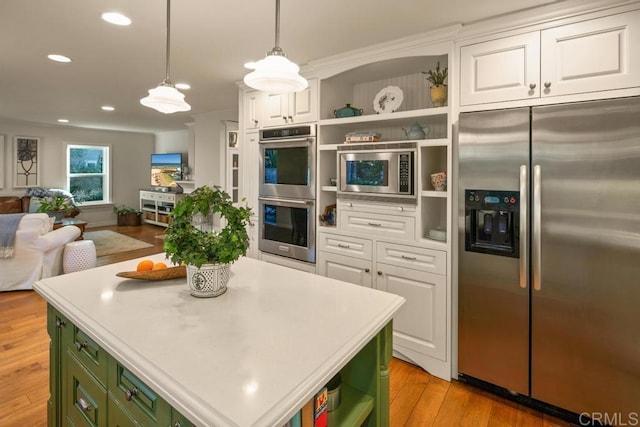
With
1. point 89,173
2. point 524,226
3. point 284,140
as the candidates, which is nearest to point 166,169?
point 89,173

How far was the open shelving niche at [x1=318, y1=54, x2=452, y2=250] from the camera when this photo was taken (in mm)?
2461

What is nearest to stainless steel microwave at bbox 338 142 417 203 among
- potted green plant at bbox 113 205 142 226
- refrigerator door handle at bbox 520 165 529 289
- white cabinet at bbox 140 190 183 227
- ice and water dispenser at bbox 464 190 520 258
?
ice and water dispenser at bbox 464 190 520 258

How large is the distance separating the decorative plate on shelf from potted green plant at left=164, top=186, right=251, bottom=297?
174 centimetres

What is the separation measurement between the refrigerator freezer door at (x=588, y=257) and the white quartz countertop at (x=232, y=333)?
1158 millimetres

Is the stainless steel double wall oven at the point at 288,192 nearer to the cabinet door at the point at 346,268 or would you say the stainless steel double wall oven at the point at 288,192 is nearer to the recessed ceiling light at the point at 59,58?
the cabinet door at the point at 346,268

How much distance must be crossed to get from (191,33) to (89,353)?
2.10 meters

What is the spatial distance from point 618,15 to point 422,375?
2.43 metres

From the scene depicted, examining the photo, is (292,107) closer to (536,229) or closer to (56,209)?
(536,229)

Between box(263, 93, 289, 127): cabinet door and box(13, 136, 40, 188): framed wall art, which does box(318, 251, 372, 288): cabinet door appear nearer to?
box(263, 93, 289, 127): cabinet door

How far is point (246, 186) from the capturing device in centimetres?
362

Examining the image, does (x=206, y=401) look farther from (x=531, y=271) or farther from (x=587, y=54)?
(x=587, y=54)

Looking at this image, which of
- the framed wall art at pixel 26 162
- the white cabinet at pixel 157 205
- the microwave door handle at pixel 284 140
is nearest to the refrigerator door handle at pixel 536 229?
the microwave door handle at pixel 284 140

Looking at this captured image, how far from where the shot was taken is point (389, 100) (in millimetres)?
2736

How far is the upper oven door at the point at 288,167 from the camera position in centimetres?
304
